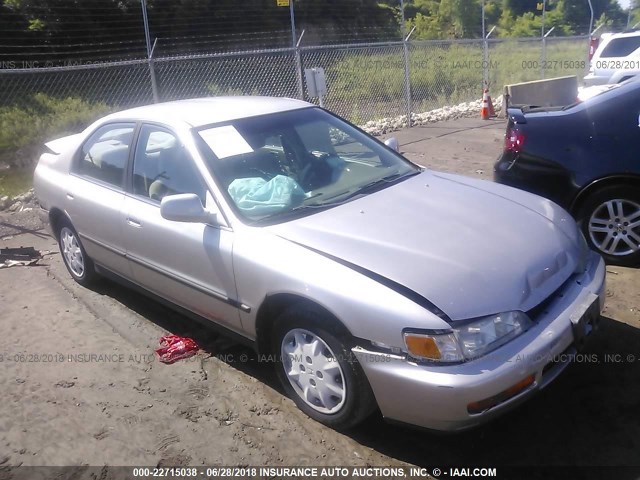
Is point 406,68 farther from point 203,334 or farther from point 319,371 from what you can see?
point 319,371

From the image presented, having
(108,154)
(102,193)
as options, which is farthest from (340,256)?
(108,154)

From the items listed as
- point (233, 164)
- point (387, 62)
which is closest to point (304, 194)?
point (233, 164)

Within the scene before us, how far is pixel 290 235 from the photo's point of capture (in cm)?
326

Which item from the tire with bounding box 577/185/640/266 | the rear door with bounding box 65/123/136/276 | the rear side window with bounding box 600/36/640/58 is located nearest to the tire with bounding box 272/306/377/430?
the rear door with bounding box 65/123/136/276

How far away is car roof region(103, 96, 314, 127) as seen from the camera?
4016 mm

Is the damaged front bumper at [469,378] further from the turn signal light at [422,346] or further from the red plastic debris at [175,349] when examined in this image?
the red plastic debris at [175,349]

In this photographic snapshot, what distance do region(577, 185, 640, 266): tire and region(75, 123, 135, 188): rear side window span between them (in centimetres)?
357

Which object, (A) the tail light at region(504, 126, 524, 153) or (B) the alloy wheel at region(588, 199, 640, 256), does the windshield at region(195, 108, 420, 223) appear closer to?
(A) the tail light at region(504, 126, 524, 153)

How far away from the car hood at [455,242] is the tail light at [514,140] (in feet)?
4.88

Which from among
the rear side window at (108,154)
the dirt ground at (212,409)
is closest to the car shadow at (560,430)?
the dirt ground at (212,409)

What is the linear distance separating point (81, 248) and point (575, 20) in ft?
143

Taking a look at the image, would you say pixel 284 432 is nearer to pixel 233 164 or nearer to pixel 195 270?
pixel 195 270

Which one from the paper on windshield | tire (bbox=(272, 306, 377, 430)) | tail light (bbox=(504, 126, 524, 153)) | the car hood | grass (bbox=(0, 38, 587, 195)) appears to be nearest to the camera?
the car hood

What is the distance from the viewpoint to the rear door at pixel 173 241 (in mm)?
3523
